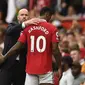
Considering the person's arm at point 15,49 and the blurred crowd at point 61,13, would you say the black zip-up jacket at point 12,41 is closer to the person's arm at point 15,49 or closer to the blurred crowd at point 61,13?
the person's arm at point 15,49

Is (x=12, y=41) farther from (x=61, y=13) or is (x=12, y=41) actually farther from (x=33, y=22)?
(x=61, y=13)

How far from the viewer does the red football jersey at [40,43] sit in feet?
36.3

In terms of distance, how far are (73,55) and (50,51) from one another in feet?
9.99

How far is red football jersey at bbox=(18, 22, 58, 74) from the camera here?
436 inches


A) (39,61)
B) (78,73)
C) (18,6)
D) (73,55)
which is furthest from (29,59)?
(18,6)

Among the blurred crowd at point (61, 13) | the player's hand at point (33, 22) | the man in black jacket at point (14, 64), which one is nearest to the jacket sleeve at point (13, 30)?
the man in black jacket at point (14, 64)

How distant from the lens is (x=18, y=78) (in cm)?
1181

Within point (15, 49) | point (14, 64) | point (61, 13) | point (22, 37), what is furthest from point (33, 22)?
point (61, 13)

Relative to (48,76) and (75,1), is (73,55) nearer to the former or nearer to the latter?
(48,76)

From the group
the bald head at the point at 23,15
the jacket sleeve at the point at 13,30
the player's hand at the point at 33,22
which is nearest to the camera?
the player's hand at the point at 33,22

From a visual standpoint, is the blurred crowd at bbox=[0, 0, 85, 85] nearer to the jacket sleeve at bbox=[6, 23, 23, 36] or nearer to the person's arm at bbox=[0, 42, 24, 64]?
the jacket sleeve at bbox=[6, 23, 23, 36]

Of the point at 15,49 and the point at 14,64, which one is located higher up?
the point at 15,49

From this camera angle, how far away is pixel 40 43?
36.5ft

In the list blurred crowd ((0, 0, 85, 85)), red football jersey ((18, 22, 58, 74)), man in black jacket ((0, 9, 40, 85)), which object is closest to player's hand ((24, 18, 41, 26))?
red football jersey ((18, 22, 58, 74))
